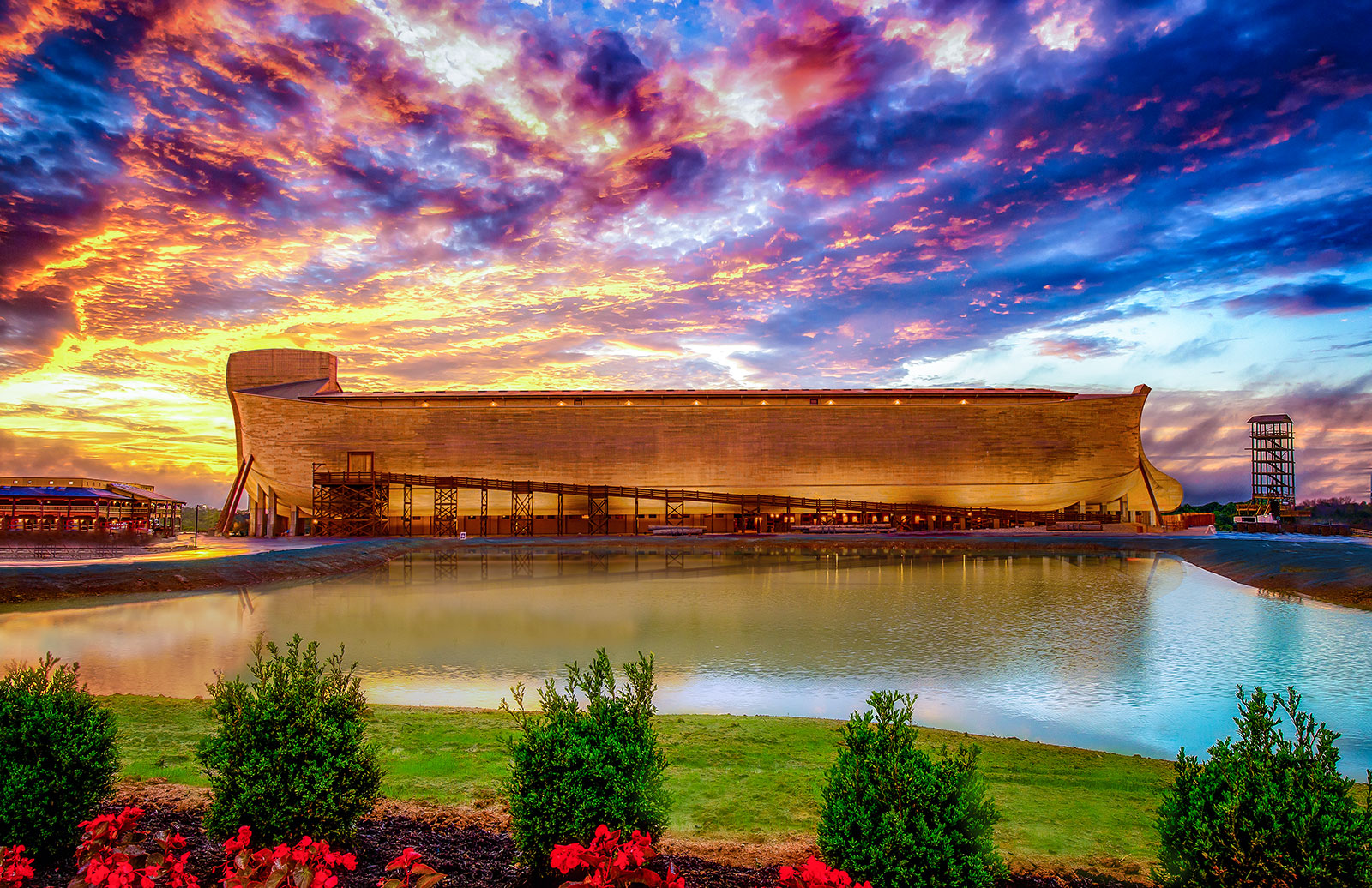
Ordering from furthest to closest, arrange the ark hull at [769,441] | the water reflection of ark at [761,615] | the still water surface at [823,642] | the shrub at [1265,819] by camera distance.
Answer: the ark hull at [769,441]
the water reflection of ark at [761,615]
the still water surface at [823,642]
the shrub at [1265,819]

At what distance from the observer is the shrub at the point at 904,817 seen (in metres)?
3.49

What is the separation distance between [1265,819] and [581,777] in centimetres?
331

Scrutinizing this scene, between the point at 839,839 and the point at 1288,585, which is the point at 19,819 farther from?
the point at 1288,585

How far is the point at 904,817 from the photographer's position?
11.7 feet

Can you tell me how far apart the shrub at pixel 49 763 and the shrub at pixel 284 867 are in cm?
169

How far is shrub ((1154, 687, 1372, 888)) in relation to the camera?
3.28 metres

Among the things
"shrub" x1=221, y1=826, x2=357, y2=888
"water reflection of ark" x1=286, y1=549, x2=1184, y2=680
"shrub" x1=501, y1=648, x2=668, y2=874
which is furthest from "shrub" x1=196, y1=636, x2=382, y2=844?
"water reflection of ark" x1=286, y1=549, x2=1184, y2=680

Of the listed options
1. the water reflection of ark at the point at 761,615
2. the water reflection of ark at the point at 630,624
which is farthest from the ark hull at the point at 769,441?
the water reflection of ark at the point at 630,624

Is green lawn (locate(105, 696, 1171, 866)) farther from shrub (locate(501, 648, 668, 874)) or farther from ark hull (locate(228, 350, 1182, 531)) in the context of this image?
ark hull (locate(228, 350, 1182, 531))

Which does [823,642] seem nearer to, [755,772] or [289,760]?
[755,772]

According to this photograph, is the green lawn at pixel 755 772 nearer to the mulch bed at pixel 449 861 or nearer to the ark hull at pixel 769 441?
the mulch bed at pixel 449 861

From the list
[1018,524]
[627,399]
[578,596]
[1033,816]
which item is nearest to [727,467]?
[627,399]

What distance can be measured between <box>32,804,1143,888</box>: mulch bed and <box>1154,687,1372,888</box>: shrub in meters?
0.80

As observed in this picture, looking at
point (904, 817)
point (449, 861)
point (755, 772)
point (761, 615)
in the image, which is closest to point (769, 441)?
point (761, 615)
